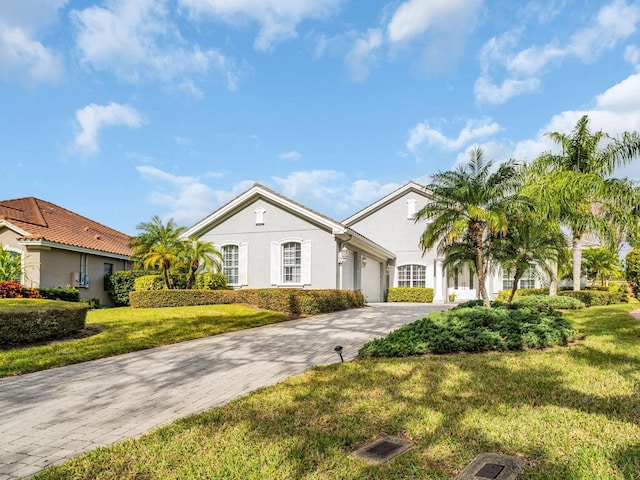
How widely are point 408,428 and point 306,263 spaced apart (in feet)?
49.4

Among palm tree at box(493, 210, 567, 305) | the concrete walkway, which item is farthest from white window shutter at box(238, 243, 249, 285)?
palm tree at box(493, 210, 567, 305)

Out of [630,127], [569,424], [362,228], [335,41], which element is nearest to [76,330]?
[569,424]

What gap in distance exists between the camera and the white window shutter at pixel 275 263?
19.1m

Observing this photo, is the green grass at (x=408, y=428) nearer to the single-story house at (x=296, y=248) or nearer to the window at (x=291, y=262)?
the single-story house at (x=296, y=248)

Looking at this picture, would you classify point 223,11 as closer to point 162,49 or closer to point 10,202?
point 162,49

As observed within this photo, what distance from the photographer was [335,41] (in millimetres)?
13531

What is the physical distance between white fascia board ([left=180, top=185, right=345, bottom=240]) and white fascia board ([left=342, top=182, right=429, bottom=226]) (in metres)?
7.89

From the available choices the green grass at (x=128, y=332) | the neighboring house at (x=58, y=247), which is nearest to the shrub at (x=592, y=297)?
the green grass at (x=128, y=332)

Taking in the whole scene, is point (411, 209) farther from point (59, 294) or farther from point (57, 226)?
point (57, 226)

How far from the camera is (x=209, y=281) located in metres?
18.9

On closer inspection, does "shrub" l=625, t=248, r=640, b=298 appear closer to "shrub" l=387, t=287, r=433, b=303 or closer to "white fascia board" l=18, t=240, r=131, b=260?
"shrub" l=387, t=287, r=433, b=303

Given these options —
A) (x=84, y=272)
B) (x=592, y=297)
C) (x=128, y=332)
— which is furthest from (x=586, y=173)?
(x=84, y=272)

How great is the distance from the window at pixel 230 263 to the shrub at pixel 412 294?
9.71 meters

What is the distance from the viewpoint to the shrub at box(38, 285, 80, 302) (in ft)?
50.6
